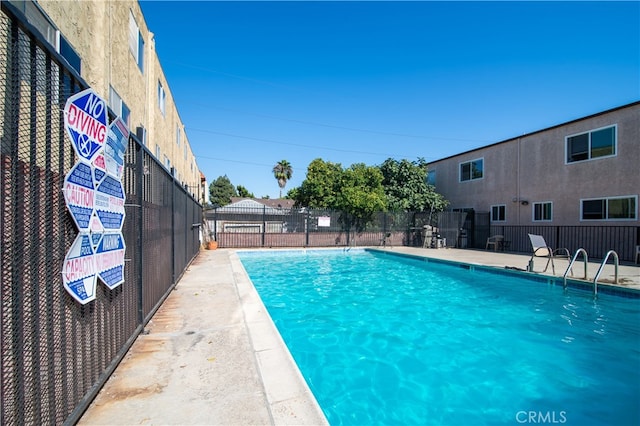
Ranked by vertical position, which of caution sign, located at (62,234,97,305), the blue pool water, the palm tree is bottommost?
the blue pool water

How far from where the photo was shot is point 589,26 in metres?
9.12

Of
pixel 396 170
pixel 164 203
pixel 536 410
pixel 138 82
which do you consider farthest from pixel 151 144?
pixel 396 170

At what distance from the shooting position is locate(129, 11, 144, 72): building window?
8625 mm

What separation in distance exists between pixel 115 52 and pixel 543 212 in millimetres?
17405

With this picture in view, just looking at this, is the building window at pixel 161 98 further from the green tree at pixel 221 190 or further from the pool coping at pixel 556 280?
the green tree at pixel 221 190

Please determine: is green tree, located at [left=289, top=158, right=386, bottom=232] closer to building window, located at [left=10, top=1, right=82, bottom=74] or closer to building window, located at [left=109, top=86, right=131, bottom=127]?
building window, located at [left=109, top=86, right=131, bottom=127]

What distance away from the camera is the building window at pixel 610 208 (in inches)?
464

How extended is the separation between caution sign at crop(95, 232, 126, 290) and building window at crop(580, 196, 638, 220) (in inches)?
625

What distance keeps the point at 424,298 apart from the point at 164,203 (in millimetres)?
5920

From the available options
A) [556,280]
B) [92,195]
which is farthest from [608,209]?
[92,195]

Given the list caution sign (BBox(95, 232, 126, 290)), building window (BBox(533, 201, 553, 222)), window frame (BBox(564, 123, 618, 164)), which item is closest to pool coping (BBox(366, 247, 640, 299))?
building window (BBox(533, 201, 553, 222))

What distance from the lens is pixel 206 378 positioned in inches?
103

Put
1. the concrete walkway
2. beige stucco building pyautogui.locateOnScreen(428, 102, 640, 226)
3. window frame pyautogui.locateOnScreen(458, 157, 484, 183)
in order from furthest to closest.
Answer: window frame pyautogui.locateOnScreen(458, 157, 484, 183) < beige stucco building pyautogui.locateOnScreen(428, 102, 640, 226) < the concrete walkway

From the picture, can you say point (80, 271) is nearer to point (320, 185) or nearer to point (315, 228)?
point (315, 228)
